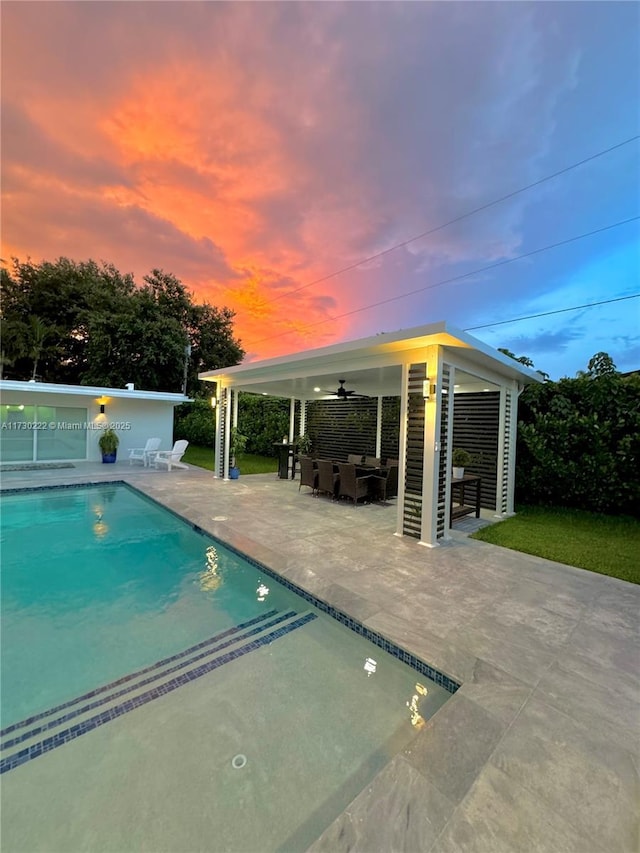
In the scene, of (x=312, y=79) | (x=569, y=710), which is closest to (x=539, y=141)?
(x=312, y=79)

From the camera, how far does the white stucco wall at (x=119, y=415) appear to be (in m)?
12.5

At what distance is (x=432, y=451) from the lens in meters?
5.42

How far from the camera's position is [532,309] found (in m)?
13.5

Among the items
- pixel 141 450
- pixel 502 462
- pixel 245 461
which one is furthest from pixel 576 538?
pixel 141 450

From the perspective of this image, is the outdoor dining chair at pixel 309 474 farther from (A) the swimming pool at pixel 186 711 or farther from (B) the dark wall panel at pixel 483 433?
(A) the swimming pool at pixel 186 711

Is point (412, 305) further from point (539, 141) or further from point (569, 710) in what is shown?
point (569, 710)

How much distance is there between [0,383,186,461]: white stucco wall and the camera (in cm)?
1245

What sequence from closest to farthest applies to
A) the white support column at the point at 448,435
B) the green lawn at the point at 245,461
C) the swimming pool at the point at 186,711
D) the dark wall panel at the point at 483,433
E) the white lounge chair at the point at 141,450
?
the swimming pool at the point at 186,711
the white support column at the point at 448,435
the dark wall panel at the point at 483,433
the green lawn at the point at 245,461
the white lounge chair at the point at 141,450

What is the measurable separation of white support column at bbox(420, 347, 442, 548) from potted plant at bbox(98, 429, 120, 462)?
1250 centimetres

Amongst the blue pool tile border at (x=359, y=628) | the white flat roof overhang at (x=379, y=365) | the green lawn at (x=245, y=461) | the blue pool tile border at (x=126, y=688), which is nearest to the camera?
the blue pool tile border at (x=126, y=688)

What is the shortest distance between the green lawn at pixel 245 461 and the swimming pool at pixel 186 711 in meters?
8.53

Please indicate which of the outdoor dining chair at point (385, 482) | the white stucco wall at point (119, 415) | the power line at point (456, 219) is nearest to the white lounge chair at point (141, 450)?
the white stucco wall at point (119, 415)

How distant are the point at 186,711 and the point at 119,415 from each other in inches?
547

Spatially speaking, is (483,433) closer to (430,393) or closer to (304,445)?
(430,393)
